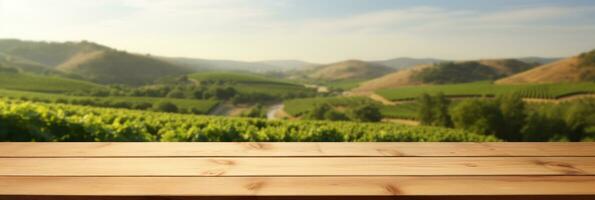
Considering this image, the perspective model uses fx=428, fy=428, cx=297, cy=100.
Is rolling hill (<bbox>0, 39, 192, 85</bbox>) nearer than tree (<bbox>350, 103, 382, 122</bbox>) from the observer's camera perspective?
No

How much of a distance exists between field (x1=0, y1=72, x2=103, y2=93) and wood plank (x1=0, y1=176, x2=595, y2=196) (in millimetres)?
61379

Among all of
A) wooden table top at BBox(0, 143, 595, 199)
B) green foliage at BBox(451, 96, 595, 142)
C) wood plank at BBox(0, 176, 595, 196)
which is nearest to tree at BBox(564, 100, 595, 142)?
green foliage at BBox(451, 96, 595, 142)

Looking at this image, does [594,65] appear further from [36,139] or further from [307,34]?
[36,139]

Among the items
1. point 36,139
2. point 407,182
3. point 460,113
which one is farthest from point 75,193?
point 460,113

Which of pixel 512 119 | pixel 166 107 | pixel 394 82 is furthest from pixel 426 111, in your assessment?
pixel 394 82

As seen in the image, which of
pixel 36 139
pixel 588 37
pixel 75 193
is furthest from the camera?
pixel 588 37

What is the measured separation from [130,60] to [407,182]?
114732 millimetres

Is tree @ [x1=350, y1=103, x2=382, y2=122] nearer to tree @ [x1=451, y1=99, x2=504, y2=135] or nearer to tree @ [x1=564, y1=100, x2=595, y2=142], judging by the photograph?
tree @ [x1=451, y1=99, x2=504, y2=135]

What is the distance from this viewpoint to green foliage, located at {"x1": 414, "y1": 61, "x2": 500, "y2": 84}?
90.6 meters

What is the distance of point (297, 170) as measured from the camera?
38.5 inches

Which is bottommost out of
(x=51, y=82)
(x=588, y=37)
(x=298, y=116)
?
(x=298, y=116)

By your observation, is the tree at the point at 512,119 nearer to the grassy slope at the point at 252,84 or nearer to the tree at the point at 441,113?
the tree at the point at 441,113

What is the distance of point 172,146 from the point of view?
1.23m

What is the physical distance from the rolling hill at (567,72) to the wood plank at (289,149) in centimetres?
6601
